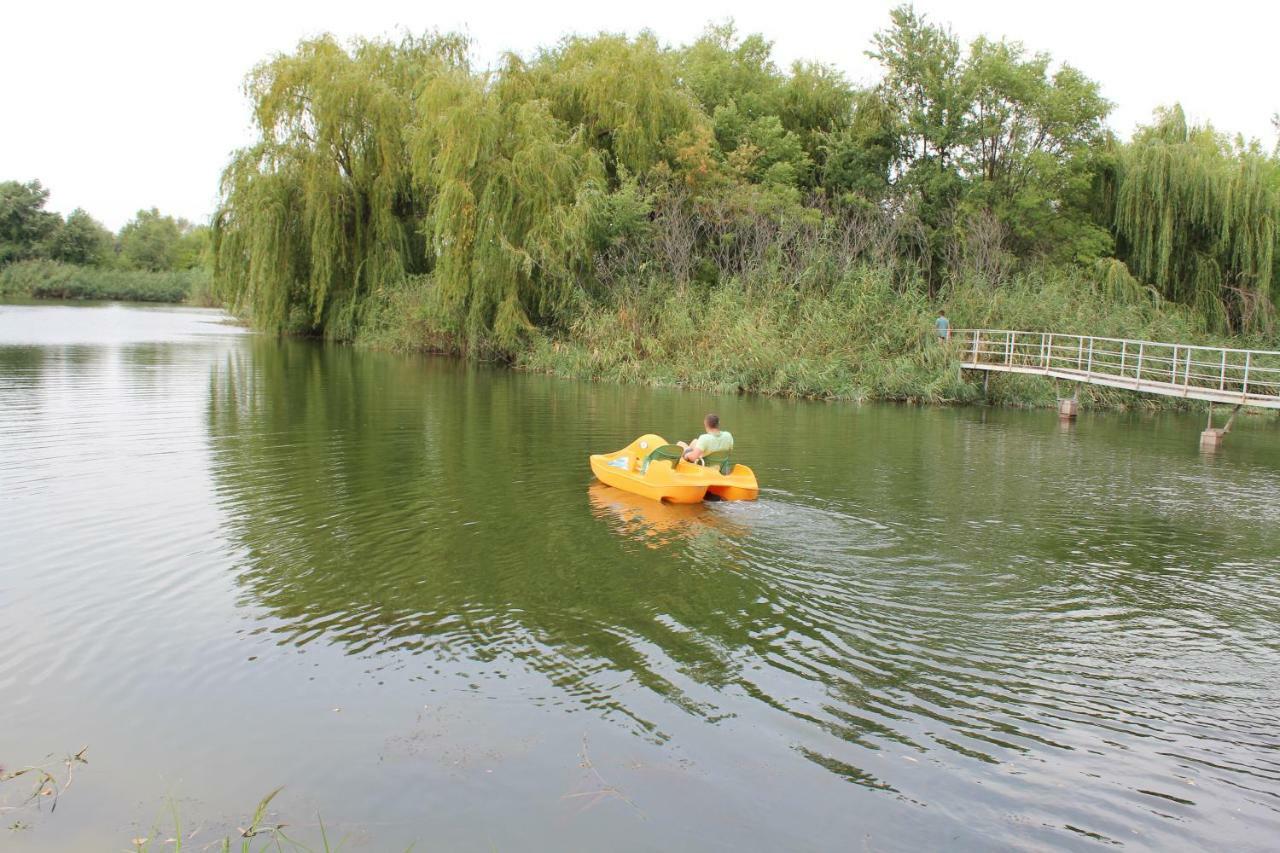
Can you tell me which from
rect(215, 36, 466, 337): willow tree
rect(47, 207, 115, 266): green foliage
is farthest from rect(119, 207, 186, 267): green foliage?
rect(215, 36, 466, 337): willow tree

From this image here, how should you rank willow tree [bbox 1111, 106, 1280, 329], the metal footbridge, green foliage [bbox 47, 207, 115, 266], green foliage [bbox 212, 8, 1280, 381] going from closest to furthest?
the metal footbridge < green foliage [bbox 212, 8, 1280, 381] < willow tree [bbox 1111, 106, 1280, 329] < green foliage [bbox 47, 207, 115, 266]

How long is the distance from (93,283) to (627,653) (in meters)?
83.2

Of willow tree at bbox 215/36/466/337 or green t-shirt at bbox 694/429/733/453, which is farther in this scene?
willow tree at bbox 215/36/466/337

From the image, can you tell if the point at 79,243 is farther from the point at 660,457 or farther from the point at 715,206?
the point at 660,457

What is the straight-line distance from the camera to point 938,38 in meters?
31.5

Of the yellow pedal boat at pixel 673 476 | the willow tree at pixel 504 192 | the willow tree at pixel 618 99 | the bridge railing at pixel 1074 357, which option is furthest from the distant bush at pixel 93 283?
the yellow pedal boat at pixel 673 476

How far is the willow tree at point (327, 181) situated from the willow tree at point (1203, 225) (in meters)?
21.9

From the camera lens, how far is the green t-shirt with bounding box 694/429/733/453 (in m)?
11.3

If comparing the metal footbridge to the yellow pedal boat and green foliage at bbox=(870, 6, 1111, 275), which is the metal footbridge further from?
the yellow pedal boat

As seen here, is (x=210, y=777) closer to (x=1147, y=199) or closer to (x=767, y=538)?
(x=767, y=538)

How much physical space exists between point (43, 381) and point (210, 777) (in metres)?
19.9

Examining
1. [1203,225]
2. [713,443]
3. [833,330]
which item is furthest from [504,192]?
[1203,225]

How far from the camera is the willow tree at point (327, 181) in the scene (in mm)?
32000

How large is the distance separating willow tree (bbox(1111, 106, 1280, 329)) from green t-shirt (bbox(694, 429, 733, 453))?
2308 cm
